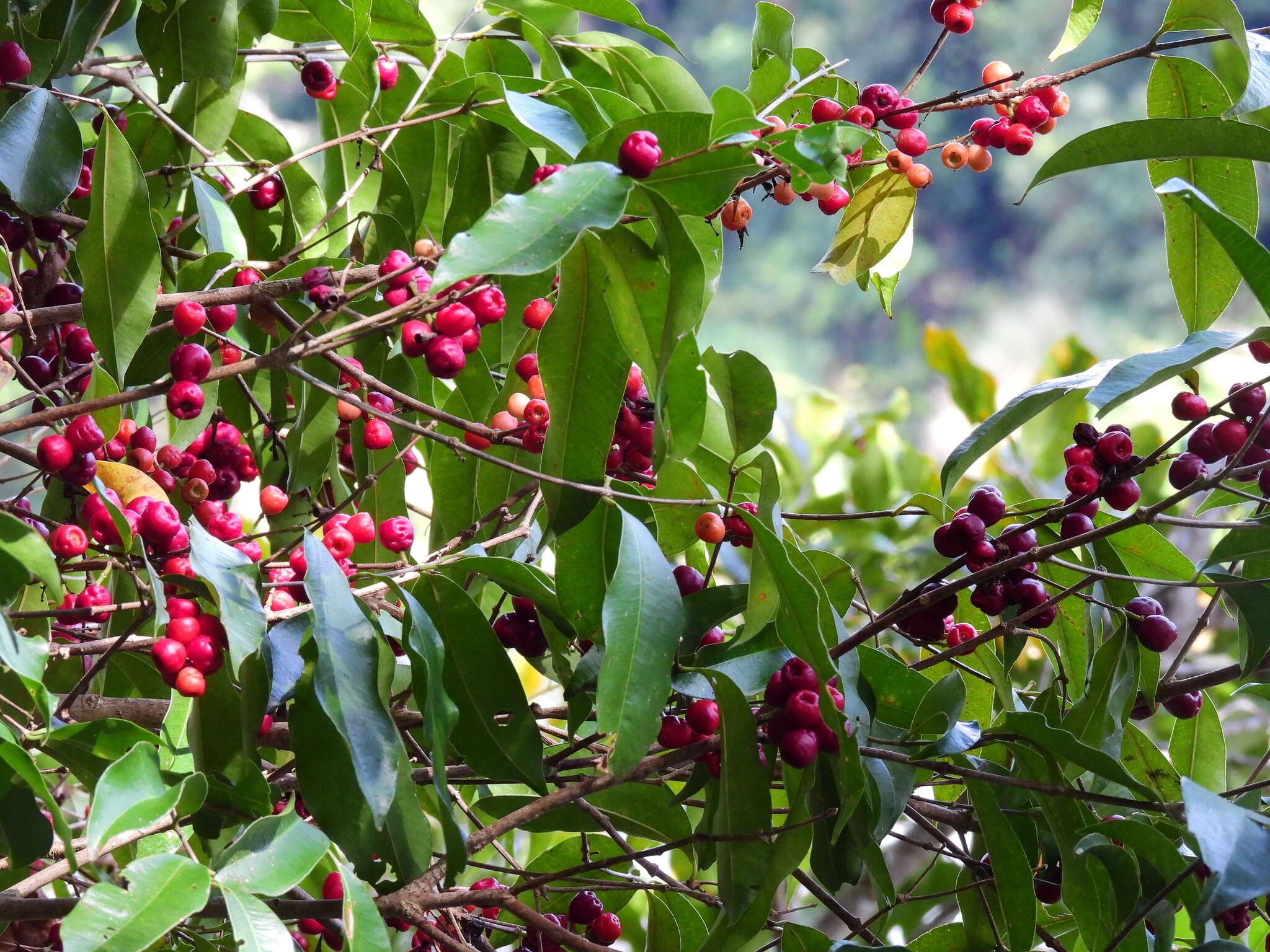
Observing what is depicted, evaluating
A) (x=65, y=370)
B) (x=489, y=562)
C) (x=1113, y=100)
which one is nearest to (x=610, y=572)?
(x=489, y=562)

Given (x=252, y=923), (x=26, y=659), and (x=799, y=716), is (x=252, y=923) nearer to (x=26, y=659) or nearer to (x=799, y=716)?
(x=26, y=659)

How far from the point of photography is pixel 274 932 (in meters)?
0.45

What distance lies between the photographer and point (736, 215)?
33.5 inches

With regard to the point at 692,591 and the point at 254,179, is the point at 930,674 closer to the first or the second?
the point at 692,591

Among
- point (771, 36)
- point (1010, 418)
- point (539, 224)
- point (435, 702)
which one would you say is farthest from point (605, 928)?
point (771, 36)

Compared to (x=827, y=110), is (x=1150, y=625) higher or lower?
lower

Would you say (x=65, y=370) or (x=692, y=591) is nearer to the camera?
(x=692, y=591)

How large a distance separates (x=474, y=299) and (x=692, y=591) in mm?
230

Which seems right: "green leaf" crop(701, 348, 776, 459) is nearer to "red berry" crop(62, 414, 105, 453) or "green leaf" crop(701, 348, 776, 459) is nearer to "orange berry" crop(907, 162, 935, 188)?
"orange berry" crop(907, 162, 935, 188)

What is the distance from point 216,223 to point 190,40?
0.39ft

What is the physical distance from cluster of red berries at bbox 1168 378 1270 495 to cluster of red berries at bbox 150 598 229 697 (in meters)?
0.55

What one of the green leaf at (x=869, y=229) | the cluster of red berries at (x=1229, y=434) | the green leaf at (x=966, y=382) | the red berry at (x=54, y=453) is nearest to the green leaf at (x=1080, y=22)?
the green leaf at (x=869, y=229)

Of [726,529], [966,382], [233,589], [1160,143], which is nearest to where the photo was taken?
[233,589]

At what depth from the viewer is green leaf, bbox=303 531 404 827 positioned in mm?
525
